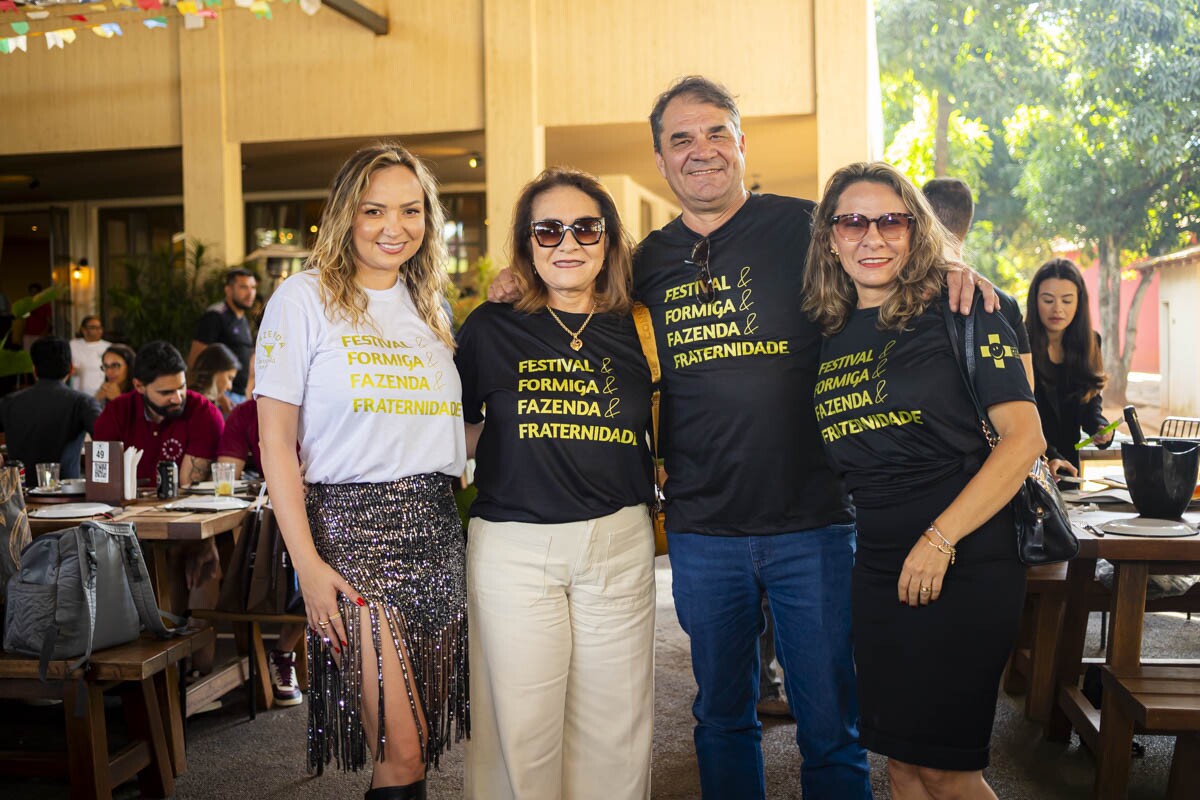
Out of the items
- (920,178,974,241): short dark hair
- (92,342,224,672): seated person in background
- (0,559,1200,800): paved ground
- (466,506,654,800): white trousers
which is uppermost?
(920,178,974,241): short dark hair

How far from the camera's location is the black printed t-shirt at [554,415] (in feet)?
7.78

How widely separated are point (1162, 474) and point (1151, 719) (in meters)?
0.80

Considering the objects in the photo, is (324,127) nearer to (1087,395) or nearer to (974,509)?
(1087,395)

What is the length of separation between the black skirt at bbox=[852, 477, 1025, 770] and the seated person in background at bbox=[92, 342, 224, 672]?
3.64 m

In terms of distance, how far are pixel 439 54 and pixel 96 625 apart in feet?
29.5

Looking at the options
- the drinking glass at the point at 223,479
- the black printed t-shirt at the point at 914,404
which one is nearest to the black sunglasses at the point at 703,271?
the black printed t-shirt at the point at 914,404

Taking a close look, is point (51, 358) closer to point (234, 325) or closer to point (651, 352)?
point (234, 325)

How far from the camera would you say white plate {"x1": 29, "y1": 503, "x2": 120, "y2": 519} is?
4.00 m

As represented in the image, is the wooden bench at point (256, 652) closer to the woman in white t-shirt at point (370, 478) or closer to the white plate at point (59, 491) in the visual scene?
the white plate at point (59, 491)

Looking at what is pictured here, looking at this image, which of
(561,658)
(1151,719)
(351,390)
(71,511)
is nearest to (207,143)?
(71,511)

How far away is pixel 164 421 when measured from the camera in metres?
5.04

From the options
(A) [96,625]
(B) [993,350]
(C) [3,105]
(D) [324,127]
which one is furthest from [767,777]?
(C) [3,105]

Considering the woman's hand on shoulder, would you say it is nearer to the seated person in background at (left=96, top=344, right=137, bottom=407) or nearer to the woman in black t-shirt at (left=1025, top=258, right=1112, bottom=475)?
the woman in black t-shirt at (left=1025, top=258, right=1112, bottom=475)

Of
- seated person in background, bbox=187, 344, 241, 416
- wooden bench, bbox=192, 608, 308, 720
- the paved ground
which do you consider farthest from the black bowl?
seated person in background, bbox=187, 344, 241, 416
